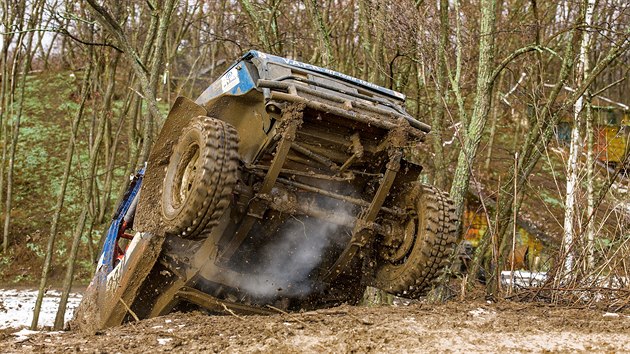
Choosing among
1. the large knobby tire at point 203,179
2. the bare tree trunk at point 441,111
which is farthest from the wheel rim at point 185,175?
the bare tree trunk at point 441,111

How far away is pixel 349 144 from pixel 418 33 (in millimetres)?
4101

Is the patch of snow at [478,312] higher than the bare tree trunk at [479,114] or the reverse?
the reverse

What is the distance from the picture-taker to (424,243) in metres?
5.68

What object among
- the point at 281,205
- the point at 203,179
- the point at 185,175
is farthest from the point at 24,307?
the point at 203,179

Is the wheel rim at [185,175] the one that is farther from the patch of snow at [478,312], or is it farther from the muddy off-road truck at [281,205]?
the patch of snow at [478,312]

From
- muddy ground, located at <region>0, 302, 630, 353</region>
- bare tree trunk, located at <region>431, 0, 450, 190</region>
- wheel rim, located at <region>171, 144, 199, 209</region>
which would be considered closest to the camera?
muddy ground, located at <region>0, 302, 630, 353</region>

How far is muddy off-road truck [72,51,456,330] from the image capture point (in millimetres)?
5160

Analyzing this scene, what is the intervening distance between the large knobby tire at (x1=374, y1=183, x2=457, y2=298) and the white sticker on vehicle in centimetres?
181

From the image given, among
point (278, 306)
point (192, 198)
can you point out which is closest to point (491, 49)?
point (278, 306)

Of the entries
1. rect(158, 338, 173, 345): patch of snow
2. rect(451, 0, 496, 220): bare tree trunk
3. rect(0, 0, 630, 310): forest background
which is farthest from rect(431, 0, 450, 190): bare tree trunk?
rect(158, 338, 173, 345): patch of snow

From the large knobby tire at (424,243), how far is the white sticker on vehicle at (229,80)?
1809 millimetres

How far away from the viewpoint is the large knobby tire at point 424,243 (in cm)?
568

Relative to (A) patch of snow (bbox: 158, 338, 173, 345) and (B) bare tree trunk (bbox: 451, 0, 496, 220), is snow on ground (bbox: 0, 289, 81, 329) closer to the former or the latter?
(B) bare tree trunk (bbox: 451, 0, 496, 220)

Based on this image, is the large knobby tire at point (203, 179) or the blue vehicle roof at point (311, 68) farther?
the blue vehicle roof at point (311, 68)
